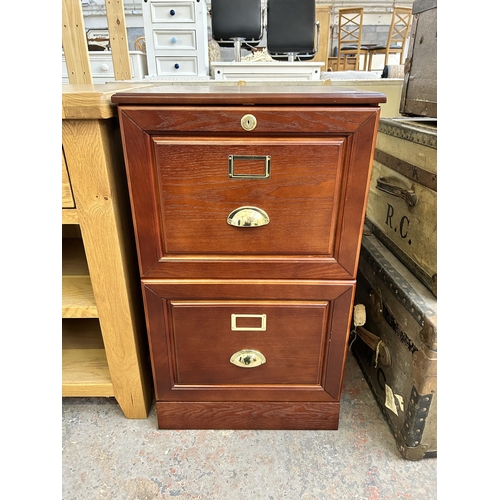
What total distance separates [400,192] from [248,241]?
0.47 metres

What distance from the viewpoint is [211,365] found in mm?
870

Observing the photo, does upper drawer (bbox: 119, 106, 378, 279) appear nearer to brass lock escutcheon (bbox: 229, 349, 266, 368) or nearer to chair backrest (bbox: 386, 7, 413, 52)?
brass lock escutcheon (bbox: 229, 349, 266, 368)

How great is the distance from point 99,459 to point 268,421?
42 cm

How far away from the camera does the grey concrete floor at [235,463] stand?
0.79 metres

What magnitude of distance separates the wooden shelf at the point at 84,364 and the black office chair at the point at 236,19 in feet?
6.41

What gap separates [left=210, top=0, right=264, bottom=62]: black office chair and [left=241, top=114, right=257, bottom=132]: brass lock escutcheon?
6.20 feet

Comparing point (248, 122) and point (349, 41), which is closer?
point (248, 122)

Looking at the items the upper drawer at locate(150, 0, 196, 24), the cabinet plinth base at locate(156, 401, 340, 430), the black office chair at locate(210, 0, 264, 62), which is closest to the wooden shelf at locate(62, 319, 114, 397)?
the cabinet plinth base at locate(156, 401, 340, 430)

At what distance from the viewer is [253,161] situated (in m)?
0.68

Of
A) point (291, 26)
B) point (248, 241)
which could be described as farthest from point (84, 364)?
point (291, 26)

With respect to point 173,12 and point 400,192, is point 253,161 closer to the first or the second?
point 400,192

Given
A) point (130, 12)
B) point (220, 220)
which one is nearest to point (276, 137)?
point (220, 220)

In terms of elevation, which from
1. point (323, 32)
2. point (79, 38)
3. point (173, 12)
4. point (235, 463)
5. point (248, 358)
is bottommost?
point (235, 463)

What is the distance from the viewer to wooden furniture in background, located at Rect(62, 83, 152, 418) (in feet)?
2.24
